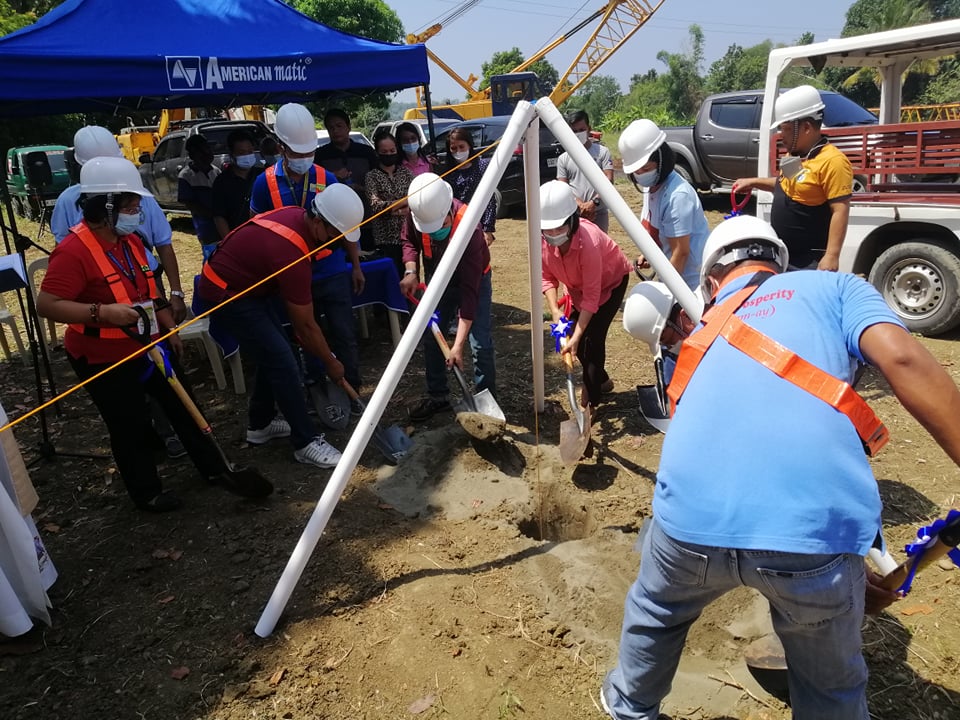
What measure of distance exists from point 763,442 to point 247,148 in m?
5.43

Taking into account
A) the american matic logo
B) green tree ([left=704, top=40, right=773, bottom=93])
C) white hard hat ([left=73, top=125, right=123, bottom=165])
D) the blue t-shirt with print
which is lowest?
the blue t-shirt with print

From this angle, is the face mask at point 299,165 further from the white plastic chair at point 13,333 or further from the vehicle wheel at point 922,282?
the vehicle wheel at point 922,282

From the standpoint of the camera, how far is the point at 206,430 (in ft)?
11.2

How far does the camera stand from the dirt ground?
7.54ft

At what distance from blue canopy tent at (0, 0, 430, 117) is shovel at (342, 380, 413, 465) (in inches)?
109

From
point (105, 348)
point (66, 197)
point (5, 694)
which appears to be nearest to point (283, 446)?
point (105, 348)

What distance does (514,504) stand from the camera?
136 inches

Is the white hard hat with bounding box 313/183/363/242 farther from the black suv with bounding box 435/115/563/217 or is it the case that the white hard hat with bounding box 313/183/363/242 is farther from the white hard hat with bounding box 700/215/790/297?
the black suv with bounding box 435/115/563/217

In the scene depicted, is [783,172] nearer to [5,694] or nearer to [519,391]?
[519,391]

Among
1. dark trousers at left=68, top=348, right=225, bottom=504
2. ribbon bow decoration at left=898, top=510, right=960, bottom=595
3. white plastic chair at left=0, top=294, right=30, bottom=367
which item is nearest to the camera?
ribbon bow decoration at left=898, top=510, right=960, bottom=595

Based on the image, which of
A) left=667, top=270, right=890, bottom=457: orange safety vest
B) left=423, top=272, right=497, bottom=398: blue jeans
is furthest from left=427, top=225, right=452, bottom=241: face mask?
left=667, top=270, right=890, bottom=457: orange safety vest

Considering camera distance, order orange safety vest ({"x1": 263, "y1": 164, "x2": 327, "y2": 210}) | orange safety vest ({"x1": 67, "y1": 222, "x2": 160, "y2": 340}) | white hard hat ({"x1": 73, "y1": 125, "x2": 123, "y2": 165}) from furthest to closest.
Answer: white hard hat ({"x1": 73, "y1": 125, "x2": 123, "y2": 165}) → orange safety vest ({"x1": 263, "y1": 164, "x2": 327, "y2": 210}) → orange safety vest ({"x1": 67, "y1": 222, "x2": 160, "y2": 340})

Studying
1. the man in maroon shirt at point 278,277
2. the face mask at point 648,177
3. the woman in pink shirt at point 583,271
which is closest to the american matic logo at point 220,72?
the man in maroon shirt at point 278,277

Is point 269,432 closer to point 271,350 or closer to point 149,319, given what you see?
point 271,350
